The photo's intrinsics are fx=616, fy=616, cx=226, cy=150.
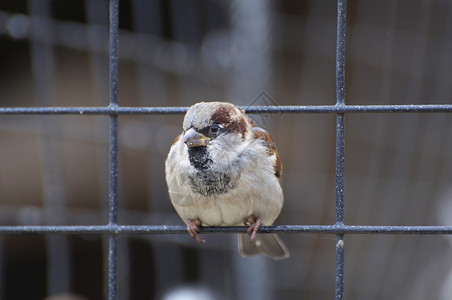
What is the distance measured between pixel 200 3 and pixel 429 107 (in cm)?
173

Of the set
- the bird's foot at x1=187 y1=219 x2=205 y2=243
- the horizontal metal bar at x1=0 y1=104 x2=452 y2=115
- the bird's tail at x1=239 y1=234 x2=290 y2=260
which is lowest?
the bird's tail at x1=239 y1=234 x2=290 y2=260

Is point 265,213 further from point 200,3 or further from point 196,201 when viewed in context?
point 200,3

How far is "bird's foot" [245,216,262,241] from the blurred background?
1.20 meters

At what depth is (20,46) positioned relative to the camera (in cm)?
261

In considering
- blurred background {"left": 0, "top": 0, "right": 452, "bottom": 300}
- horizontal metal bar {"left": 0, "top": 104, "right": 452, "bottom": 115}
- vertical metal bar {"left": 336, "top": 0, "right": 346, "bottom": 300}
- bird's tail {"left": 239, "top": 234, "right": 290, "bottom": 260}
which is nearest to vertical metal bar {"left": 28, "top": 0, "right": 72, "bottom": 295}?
blurred background {"left": 0, "top": 0, "right": 452, "bottom": 300}

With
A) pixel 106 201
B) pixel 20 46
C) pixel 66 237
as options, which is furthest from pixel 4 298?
pixel 20 46

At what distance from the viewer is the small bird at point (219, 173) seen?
3.76 feet

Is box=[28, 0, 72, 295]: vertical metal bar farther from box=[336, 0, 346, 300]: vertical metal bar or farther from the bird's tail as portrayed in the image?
box=[336, 0, 346, 300]: vertical metal bar

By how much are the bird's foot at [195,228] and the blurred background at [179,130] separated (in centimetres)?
122

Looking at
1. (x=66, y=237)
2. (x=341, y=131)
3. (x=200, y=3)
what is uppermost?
(x=200, y=3)

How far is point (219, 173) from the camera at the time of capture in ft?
3.78

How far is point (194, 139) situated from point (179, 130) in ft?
4.35

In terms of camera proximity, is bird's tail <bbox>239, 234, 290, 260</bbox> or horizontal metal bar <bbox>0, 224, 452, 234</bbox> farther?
Result: bird's tail <bbox>239, 234, 290, 260</bbox>

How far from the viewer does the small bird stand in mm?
1147
